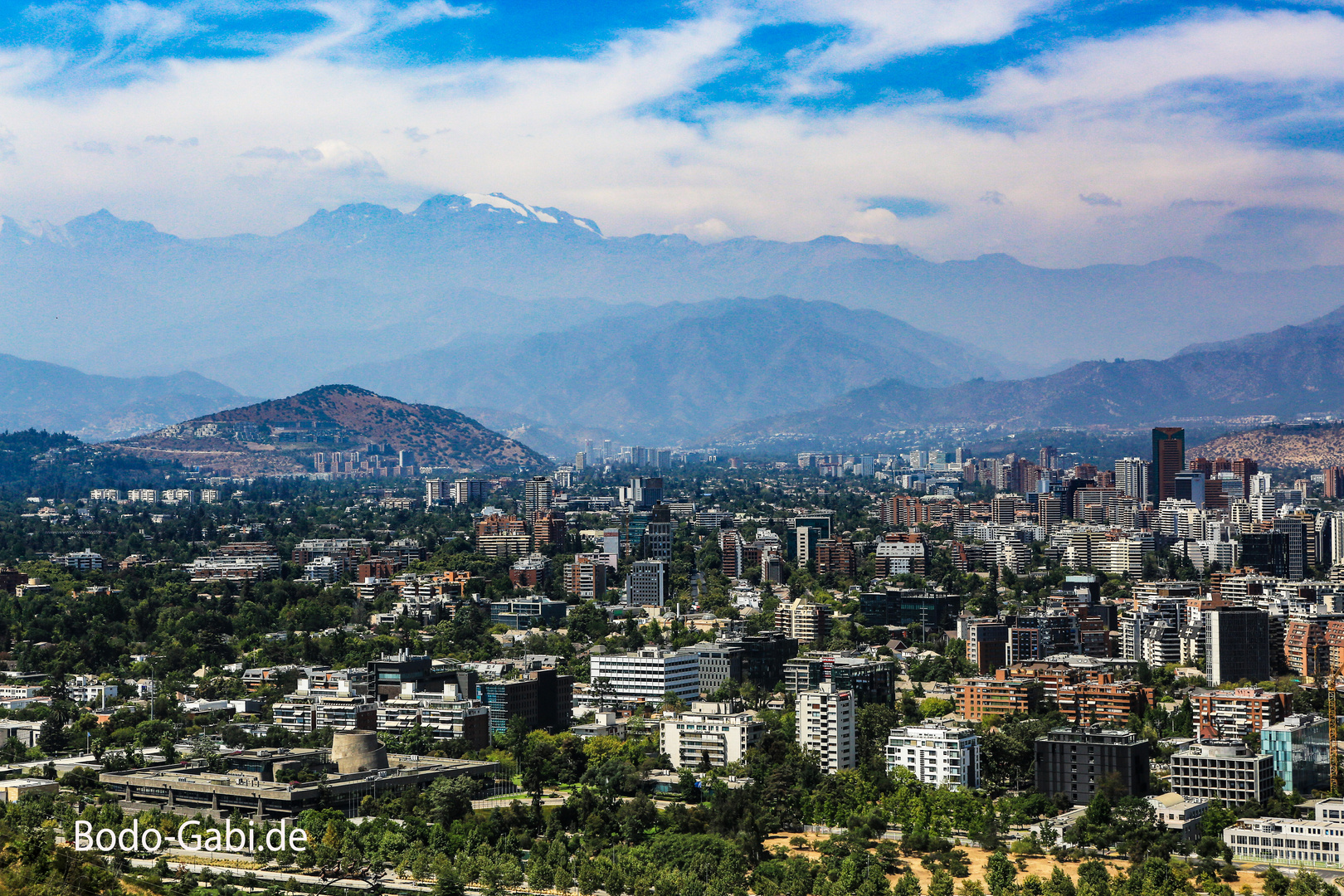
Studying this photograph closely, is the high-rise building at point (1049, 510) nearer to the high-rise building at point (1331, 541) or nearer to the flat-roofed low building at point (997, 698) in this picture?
the high-rise building at point (1331, 541)

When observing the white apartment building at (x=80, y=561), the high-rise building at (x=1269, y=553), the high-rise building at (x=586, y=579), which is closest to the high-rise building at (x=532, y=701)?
the high-rise building at (x=586, y=579)

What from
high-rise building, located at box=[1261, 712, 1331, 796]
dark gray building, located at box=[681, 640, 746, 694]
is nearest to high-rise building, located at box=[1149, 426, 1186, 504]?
dark gray building, located at box=[681, 640, 746, 694]

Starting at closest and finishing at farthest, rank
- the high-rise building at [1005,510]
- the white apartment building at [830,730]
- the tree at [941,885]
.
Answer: the tree at [941,885], the white apartment building at [830,730], the high-rise building at [1005,510]

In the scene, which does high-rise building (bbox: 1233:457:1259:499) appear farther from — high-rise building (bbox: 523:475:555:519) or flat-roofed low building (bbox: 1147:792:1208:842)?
flat-roofed low building (bbox: 1147:792:1208:842)

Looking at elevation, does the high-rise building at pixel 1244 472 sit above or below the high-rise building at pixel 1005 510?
above

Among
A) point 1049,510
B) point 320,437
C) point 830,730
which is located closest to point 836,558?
point 1049,510

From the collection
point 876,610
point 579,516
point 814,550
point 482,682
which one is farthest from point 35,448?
point 482,682
